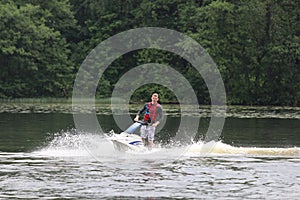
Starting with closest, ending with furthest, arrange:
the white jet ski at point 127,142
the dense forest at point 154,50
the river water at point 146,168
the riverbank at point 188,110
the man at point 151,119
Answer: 1. the river water at point 146,168
2. the white jet ski at point 127,142
3. the man at point 151,119
4. the riverbank at point 188,110
5. the dense forest at point 154,50

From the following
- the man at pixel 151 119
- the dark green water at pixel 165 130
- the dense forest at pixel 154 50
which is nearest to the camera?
the man at pixel 151 119

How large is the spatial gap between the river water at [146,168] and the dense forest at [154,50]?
36.5 m

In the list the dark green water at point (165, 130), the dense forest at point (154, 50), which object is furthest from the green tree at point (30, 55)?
the dark green water at point (165, 130)

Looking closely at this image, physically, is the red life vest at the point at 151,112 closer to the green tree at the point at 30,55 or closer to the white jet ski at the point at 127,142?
the white jet ski at the point at 127,142

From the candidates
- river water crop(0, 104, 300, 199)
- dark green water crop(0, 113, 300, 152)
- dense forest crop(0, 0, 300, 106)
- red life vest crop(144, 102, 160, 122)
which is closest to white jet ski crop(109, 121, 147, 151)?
river water crop(0, 104, 300, 199)

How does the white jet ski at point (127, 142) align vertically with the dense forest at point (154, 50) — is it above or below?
below

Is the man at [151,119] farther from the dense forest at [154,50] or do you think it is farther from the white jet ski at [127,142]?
the dense forest at [154,50]

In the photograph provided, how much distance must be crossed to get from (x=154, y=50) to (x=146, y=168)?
2273 inches

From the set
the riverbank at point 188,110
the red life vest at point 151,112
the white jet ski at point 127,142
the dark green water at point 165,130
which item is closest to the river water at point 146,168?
the dark green water at point 165,130

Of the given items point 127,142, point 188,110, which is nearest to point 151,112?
point 127,142

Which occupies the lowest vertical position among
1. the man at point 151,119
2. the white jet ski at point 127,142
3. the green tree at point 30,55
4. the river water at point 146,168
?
the river water at point 146,168

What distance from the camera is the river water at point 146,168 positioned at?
17922 millimetres

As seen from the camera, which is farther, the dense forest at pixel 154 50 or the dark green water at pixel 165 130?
the dense forest at pixel 154 50

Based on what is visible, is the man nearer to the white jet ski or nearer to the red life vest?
the red life vest
